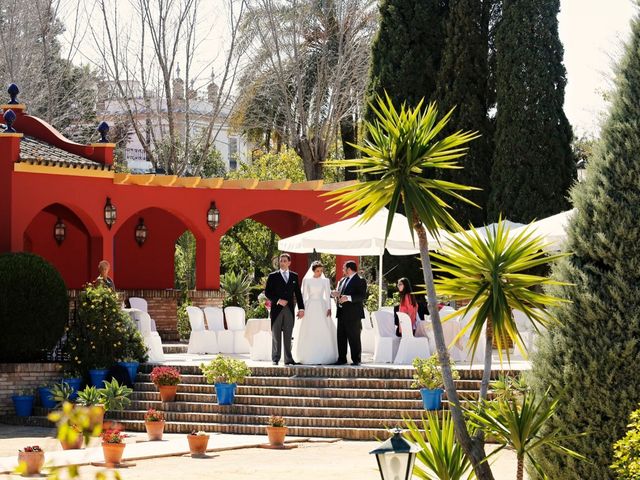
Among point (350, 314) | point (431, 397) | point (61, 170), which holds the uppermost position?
point (61, 170)

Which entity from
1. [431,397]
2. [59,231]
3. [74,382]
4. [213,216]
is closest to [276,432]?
[431,397]

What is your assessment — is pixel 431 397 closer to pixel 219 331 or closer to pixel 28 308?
pixel 28 308

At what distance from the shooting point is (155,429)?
15.8m

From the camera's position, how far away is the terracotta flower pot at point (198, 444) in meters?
14.3

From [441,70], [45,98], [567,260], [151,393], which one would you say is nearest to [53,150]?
[151,393]

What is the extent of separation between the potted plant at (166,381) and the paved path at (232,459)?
1143mm

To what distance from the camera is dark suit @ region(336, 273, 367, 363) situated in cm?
1855

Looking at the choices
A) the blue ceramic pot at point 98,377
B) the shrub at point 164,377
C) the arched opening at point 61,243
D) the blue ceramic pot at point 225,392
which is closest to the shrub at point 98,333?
the blue ceramic pot at point 98,377

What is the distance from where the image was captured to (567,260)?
855 centimetres

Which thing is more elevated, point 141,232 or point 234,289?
point 141,232

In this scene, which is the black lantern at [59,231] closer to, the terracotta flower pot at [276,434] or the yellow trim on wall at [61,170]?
the yellow trim on wall at [61,170]

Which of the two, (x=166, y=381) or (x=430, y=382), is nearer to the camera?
(x=430, y=382)

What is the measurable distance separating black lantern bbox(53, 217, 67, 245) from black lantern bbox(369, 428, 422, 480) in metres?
18.6

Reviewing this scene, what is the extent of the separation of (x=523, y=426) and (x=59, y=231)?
18.1 meters
